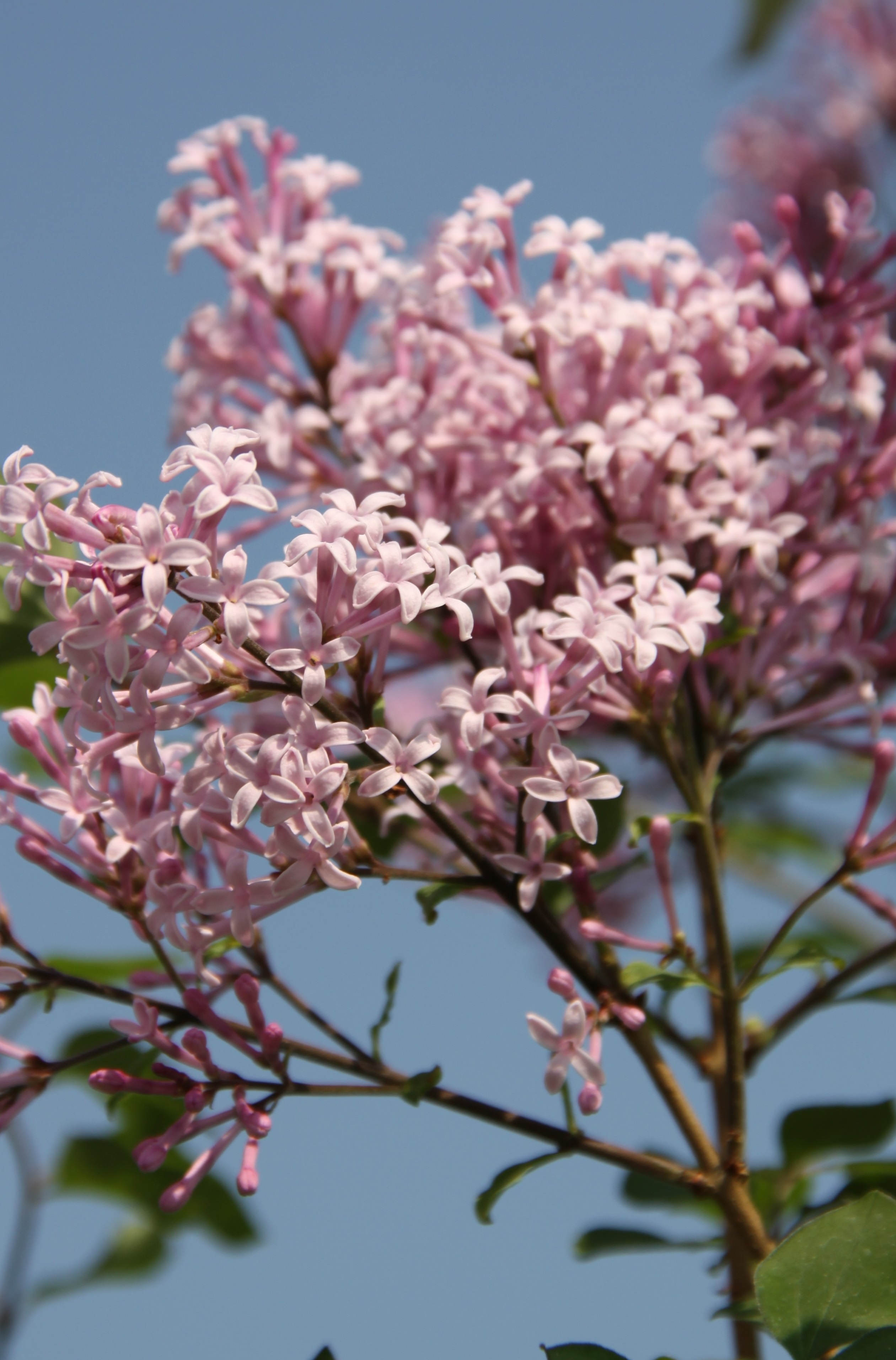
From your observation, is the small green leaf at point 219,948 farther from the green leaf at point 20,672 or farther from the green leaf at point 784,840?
the green leaf at point 784,840

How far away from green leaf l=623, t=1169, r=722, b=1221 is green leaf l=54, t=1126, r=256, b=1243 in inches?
34.2

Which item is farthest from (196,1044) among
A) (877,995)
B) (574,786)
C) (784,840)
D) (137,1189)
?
(784,840)

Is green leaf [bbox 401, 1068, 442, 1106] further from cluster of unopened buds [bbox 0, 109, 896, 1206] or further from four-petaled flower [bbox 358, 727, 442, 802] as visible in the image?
four-petaled flower [bbox 358, 727, 442, 802]

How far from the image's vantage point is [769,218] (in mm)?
4957

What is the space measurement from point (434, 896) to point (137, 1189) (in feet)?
5.58

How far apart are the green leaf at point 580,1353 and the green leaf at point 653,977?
14.2 inches

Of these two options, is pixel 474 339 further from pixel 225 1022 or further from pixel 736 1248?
pixel 736 1248

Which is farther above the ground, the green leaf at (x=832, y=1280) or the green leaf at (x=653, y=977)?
the green leaf at (x=653, y=977)

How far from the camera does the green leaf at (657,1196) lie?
7.69ft

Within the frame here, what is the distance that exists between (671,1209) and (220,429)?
1.72 meters

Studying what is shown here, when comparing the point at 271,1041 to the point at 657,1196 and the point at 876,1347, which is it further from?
the point at 657,1196

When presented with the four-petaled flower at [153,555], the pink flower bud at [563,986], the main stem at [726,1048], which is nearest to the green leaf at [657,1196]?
the main stem at [726,1048]

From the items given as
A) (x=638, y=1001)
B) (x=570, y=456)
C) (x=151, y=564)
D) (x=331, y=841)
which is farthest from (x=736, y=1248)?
(x=151, y=564)

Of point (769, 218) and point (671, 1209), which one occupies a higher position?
point (769, 218)
